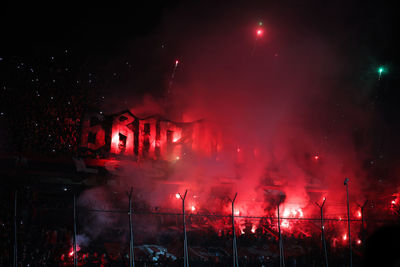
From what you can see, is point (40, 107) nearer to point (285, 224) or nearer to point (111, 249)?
point (111, 249)

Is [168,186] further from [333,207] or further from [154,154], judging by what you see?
[333,207]

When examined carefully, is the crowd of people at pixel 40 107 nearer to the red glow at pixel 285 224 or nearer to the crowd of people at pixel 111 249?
the crowd of people at pixel 111 249

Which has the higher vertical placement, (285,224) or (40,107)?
(40,107)

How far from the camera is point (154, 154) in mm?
20891

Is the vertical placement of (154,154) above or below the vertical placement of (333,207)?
above

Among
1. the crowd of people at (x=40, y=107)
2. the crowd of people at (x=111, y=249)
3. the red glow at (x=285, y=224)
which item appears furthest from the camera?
the red glow at (x=285, y=224)

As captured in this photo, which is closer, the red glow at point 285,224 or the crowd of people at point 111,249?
the crowd of people at point 111,249

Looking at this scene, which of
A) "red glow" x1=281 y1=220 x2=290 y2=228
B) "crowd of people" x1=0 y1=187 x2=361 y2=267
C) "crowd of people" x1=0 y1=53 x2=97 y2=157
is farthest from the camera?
"red glow" x1=281 y1=220 x2=290 y2=228

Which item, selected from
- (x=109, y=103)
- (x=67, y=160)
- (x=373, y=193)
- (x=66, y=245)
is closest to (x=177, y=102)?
(x=109, y=103)

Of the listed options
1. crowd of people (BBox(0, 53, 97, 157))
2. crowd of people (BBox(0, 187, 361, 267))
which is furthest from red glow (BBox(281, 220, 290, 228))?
crowd of people (BBox(0, 53, 97, 157))

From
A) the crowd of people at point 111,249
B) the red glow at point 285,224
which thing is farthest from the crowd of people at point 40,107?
the red glow at point 285,224

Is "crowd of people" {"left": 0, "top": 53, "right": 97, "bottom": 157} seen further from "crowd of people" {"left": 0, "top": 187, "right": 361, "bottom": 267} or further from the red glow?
the red glow

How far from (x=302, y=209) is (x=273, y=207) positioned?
9.78 ft

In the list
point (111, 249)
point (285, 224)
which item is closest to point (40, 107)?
point (111, 249)
